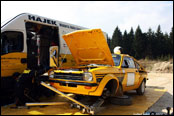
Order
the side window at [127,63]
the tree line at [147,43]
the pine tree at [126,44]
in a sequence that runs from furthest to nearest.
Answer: the pine tree at [126,44] < the tree line at [147,43] < the side window at [127,63]

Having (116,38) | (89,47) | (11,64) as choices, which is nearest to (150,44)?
(116,38)

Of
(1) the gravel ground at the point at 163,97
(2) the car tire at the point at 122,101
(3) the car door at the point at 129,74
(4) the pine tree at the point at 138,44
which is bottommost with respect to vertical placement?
(1) the gravel ground at the point at 163,97

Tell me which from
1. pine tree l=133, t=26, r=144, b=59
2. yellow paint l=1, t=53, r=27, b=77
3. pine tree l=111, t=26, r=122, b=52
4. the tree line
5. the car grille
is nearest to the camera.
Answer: the car grille

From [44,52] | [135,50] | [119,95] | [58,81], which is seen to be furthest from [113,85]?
[135,50]

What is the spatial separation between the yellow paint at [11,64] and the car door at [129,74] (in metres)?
3.73

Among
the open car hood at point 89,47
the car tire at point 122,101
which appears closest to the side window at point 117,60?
the open car hood at point 89,47

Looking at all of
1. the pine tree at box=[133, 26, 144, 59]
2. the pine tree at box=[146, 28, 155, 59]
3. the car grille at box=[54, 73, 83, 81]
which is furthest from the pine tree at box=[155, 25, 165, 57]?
the car grille at box=[54, 73, 83, 81]

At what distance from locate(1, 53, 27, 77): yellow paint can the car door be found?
373 cm

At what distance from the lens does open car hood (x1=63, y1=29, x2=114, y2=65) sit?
5113 millimetres

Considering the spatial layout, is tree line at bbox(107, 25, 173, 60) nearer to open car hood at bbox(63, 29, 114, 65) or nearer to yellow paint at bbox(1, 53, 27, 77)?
open car hood at bbox(63, 29, 114, 65)

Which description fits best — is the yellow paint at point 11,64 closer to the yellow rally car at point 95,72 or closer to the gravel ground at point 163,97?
the yellow rally car at point 95,72

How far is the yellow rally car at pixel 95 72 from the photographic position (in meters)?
4.36

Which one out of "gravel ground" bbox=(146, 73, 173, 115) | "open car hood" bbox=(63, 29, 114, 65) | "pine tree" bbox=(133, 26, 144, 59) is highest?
"pine tree" bbox=(133, 26, 144, 59)

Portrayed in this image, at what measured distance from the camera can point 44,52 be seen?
8.82 metres
